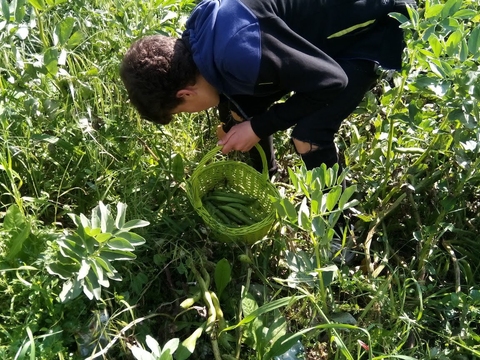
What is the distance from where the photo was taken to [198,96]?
5.75 feet

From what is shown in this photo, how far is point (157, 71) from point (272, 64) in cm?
33

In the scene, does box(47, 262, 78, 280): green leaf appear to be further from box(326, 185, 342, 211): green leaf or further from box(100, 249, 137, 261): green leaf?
box(326, 185, 342, 211): green leaf

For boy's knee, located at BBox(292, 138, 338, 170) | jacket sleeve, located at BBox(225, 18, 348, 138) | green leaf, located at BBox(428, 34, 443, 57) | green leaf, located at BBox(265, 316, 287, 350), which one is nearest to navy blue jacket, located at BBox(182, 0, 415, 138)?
jacket sleeve, located at BBox(225, 18, 348, 138)

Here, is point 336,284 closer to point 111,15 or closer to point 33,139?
point 33,139

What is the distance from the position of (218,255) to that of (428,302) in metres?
0.65

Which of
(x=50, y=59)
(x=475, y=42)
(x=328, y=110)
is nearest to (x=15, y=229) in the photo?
(x=50, y=59)

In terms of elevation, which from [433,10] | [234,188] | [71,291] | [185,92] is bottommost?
[234,188]

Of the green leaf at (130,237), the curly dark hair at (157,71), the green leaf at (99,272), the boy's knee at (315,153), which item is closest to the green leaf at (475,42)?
the boy's knee at (315,153)

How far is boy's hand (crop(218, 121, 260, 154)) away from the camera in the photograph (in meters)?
1.82

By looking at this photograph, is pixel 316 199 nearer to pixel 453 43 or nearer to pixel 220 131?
pixel 453 43

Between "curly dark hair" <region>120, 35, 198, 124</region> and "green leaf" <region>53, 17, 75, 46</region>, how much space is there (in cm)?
21

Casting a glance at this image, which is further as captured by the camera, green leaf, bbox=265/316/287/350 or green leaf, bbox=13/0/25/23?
green leaf, bbox=13/0/25/23

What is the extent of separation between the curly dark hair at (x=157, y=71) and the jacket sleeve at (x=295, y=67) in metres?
0.22

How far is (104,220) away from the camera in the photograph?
143cm
